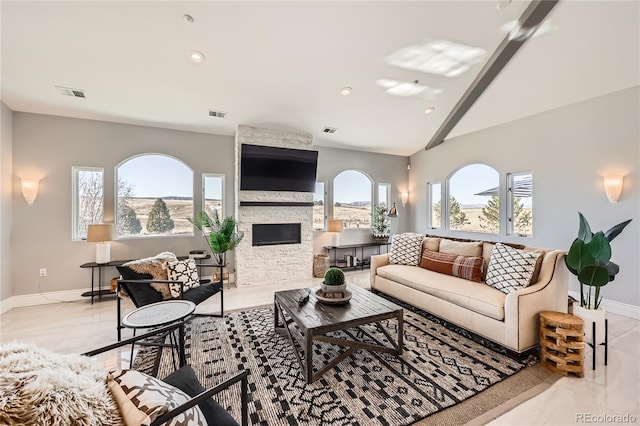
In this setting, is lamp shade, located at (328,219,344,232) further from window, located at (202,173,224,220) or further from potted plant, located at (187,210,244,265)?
window, located at (202,173,224,220)

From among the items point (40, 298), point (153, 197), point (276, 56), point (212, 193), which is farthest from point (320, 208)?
point (40, 298)

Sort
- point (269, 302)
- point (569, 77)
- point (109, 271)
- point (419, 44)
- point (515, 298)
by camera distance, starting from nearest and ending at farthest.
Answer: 1. point (515, 298)
2. point (419, 44)
3. point (569, 77)
4. point (269, 302)
5. point (109, 271)

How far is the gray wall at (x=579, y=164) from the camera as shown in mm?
3424

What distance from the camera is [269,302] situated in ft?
13.1

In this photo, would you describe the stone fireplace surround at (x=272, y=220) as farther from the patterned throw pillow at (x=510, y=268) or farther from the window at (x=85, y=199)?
the patterned throw pillow at (x=510, y=268)

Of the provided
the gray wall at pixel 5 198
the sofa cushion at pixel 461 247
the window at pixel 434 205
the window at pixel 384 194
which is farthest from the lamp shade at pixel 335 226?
the gray wall at pixel 5 198

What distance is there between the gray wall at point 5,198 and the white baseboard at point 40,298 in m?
0.10

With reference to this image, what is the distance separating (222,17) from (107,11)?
1.04 m

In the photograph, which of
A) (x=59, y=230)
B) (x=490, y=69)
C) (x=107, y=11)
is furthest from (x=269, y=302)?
(x=490, y=69)

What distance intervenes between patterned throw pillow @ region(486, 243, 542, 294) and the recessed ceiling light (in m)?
4.16

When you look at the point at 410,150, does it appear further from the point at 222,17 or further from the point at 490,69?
the point at 222,17

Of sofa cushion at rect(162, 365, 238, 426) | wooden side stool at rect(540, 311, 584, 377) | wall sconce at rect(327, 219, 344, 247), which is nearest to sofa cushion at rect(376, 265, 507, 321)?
wooden side stool at rect(540, 311, 584, 377)

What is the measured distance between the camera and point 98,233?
3.80 meters

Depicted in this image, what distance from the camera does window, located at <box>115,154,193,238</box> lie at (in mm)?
4461
